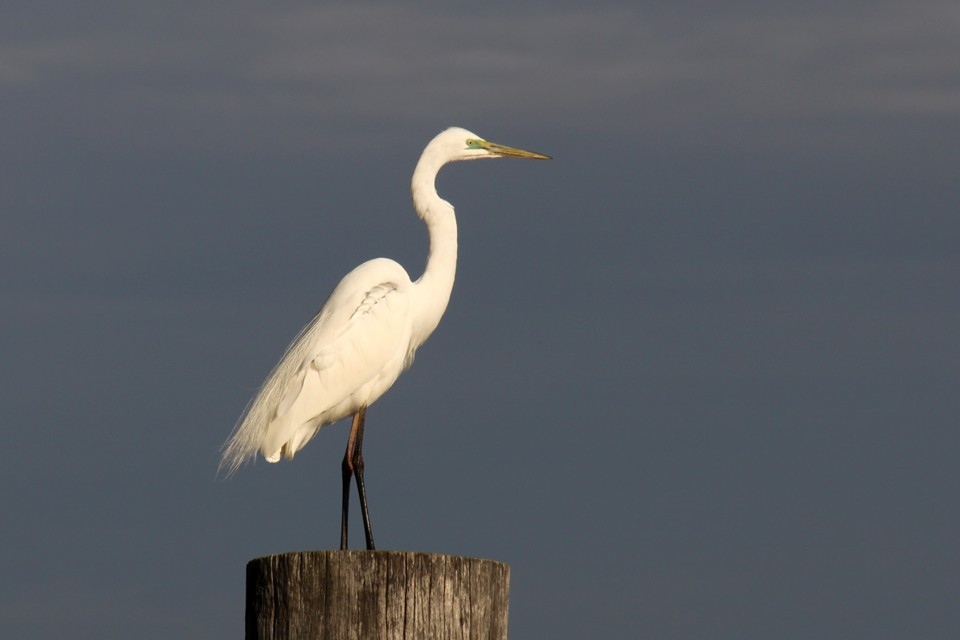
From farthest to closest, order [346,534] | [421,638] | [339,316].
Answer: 1. [339,316]
2. [346,534]
3. [421,638]

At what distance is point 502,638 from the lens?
4.07m

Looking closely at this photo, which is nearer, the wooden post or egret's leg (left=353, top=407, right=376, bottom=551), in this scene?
the wooden post

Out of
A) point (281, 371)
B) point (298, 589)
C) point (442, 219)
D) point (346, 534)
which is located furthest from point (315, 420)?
point (298, 589)

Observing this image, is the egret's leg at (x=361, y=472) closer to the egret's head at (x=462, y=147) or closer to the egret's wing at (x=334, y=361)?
the egret's wing at (x=334, y=361)

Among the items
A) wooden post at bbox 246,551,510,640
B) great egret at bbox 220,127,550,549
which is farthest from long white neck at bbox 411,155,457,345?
wooden post at bbox 246,551,510,640

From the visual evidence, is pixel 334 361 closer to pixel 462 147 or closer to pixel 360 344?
pixel 360 344

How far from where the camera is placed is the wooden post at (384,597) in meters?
3.93

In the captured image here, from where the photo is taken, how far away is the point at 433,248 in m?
8.27

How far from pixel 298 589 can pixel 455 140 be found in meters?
4.73

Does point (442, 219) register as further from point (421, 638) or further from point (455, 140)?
point (421, 638)

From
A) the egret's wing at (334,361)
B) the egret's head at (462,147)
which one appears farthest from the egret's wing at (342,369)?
the egret's head at (462,147)

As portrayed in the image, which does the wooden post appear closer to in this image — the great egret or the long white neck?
the great egret

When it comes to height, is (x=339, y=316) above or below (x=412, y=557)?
above

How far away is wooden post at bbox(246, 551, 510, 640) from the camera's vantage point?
393 cm
